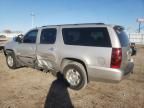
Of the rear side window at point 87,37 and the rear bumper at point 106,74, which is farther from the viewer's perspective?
the rear side window at point 87,37

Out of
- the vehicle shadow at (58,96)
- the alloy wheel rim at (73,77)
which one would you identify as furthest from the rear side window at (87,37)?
the vehicle shadow at (58,96)

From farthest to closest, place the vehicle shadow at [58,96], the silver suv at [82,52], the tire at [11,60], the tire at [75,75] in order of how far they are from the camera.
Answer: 1. the tire at [11,60]
2. the tire at [75,75]
3. the silver suv at [82,52]
4. the vehicle shadow at [58,96]

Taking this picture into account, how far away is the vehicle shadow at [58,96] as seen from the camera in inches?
206

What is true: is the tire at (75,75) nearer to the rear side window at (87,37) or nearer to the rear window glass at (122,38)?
the rear side window at (87,37)

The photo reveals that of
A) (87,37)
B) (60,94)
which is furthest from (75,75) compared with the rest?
(87,37)

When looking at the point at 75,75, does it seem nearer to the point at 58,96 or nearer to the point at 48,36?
the point at 58,96

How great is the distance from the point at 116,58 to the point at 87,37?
44.9 inches

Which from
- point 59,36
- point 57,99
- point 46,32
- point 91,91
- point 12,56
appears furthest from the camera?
point 12,56

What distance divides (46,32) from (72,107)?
3.24 m

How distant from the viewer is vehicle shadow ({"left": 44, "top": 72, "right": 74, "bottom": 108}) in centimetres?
524

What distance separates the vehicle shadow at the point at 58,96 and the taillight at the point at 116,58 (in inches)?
59.8

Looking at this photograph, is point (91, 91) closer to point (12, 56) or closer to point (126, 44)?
point (126, 44)

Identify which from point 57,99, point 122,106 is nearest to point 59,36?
point 57,99

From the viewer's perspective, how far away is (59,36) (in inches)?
272
